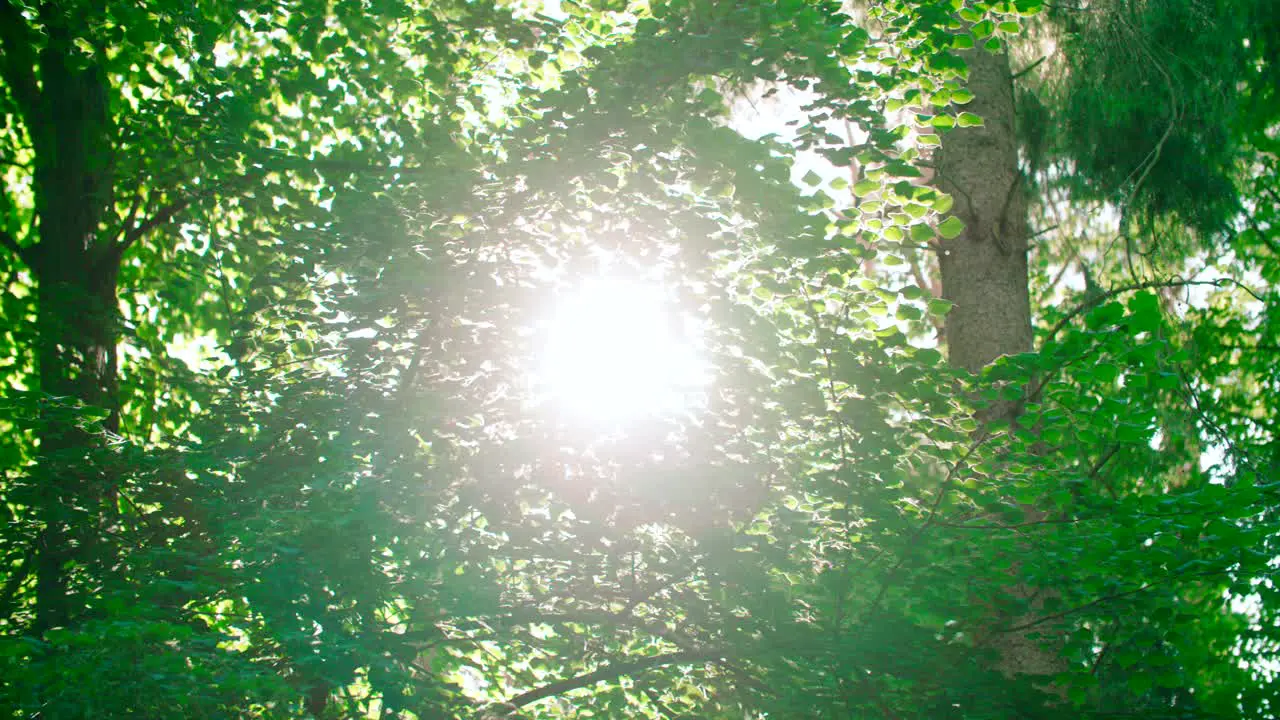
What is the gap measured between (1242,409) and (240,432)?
11096mm

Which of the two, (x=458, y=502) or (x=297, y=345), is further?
(x=297, y=345)

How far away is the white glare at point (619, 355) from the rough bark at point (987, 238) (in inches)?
92.5

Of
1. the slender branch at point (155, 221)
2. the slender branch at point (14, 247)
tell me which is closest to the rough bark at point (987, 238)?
the slender branch at point (155, 221)

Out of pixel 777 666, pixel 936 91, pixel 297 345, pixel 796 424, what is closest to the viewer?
pixel 777 666

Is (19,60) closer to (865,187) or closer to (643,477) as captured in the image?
(643,477)

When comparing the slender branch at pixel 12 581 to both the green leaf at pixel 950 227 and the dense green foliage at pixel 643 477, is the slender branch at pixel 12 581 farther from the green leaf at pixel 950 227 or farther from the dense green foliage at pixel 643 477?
the green leaf at pixel 950 227

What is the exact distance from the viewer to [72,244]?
6.48m

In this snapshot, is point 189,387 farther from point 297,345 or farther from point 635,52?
point 635,52

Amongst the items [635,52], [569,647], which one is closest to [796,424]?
[569,647]

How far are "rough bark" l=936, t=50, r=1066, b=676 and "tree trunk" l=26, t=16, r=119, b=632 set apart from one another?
5137 mm

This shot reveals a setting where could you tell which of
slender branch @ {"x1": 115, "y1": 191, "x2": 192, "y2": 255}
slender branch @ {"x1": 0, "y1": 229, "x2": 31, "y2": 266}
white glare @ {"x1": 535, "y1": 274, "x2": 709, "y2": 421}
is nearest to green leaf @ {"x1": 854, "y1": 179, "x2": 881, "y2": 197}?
white glare @ {"x1": 535, "y1": 274, "x2": 709, "y2": 421}

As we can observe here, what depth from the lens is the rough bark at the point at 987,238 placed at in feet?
18.4

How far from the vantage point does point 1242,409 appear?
34.1ft

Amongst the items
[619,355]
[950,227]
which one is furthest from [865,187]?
[619,355]
